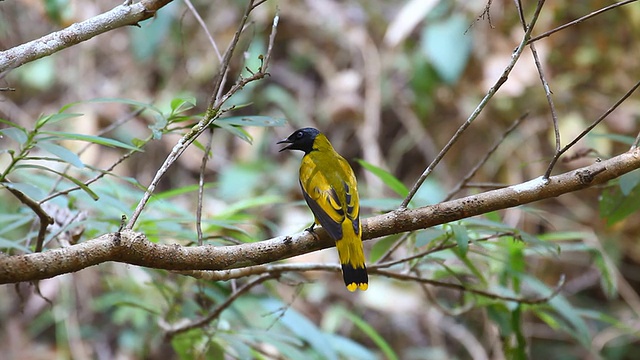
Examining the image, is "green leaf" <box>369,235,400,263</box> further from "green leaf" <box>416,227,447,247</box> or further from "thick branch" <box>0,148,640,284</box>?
"thick branch" <box>0,148,640,284</box>

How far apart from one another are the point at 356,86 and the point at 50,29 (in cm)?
261

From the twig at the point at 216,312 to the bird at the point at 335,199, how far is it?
0.75ft

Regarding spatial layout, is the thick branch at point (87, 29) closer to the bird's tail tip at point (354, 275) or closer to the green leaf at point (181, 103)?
the green leaf at point (181, 103)

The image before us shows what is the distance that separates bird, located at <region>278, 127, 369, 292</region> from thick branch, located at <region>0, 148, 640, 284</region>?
0.16 m

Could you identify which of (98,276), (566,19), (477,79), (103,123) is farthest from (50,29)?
A: (566,19)

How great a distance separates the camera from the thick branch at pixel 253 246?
127 centimetres

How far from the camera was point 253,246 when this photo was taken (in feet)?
5.03

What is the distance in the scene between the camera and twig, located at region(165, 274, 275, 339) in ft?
7.07

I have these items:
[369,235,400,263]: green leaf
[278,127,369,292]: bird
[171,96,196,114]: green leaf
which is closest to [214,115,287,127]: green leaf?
[171,96,196,114]: green leaf

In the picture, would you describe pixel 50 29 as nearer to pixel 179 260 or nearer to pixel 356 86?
pixel 356 86

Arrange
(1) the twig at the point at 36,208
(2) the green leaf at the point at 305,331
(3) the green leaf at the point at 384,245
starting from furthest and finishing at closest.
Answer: (2) the green leaf at the point at 305,331 < (3) the green leaf at the point at 384,245 < (1) the twig at the point at 36,208

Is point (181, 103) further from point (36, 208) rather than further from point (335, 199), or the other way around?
point (335, 199)

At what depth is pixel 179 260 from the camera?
144 cm

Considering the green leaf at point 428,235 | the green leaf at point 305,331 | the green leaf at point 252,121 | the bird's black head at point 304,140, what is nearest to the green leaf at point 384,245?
the green leaf at point 428,235
